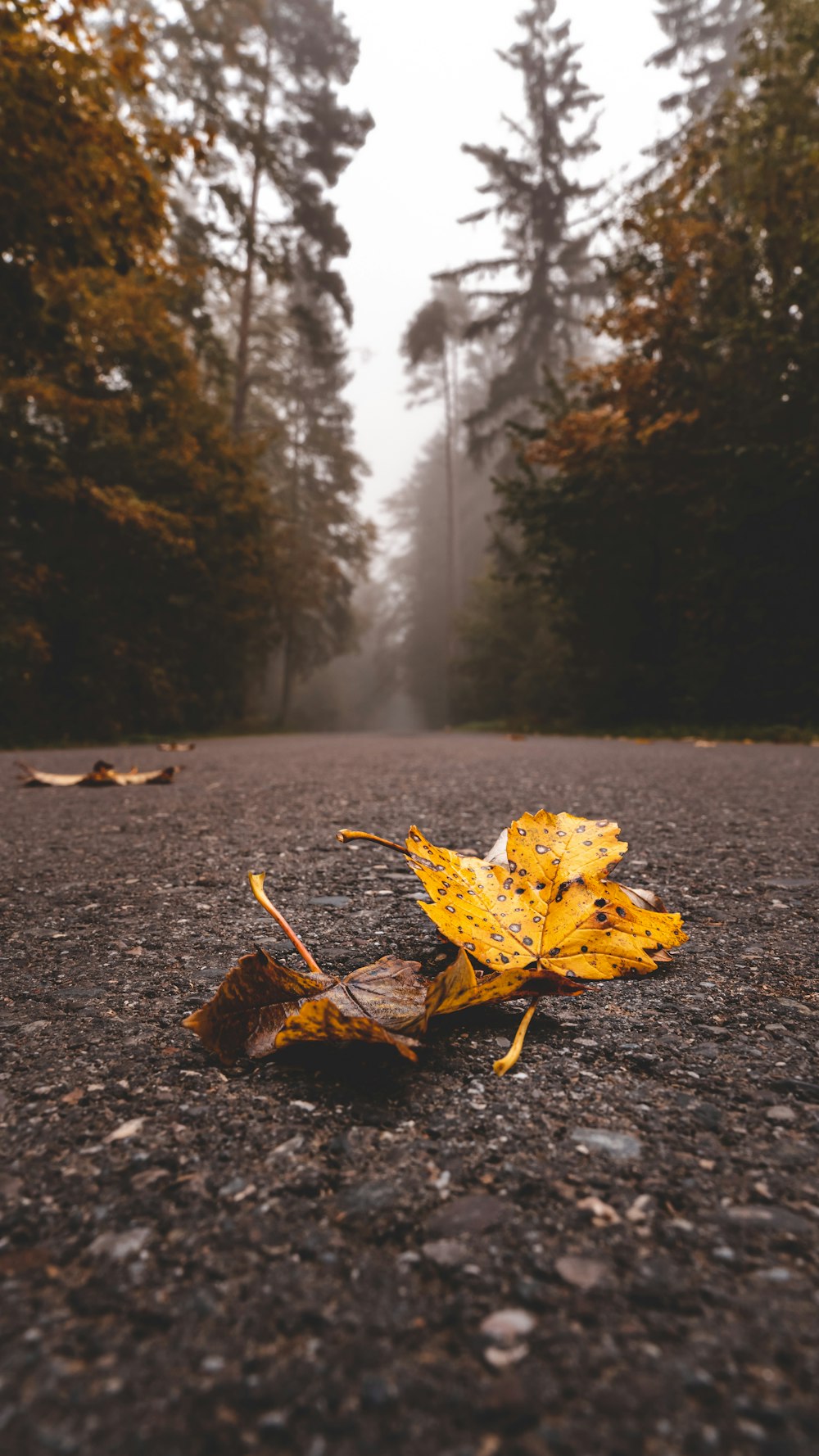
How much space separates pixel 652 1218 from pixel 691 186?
12.9m

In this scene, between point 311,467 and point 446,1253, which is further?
point 311,467

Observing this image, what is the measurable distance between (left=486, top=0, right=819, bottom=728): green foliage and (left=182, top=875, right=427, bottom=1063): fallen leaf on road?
29.1 ft

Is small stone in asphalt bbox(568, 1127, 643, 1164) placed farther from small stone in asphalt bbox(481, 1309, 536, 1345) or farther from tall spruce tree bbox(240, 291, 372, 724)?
tall spruce tree bbox(240, 291, 372, 724)

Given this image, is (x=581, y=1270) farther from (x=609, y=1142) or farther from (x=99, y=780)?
(x=99, y=780)

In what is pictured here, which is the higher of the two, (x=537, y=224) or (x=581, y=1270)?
(x=537, y=224)

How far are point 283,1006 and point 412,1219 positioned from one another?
320 millimetres

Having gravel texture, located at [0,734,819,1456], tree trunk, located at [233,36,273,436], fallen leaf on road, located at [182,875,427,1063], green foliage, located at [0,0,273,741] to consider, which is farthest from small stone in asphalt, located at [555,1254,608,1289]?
tree trunk, located at [233,36,273,436]

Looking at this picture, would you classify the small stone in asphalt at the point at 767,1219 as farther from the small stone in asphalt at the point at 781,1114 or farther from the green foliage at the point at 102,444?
the green foliage at the point at 102,444

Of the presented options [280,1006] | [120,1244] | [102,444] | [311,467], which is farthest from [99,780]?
[311,467]

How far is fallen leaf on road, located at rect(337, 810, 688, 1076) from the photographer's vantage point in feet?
3.10

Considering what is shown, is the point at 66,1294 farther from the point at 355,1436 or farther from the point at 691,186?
the point at 691,186

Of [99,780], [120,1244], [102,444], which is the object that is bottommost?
[120,1244]

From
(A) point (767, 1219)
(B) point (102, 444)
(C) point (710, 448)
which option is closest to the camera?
(A) point (767, 1219)

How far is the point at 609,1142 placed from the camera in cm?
69
